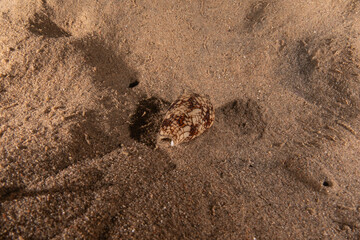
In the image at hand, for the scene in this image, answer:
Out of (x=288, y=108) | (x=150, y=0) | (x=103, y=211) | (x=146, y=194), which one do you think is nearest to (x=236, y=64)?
(x=288, y=108)

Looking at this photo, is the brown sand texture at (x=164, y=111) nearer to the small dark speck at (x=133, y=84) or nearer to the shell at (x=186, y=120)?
the small dark speck at (x=133, y=84)

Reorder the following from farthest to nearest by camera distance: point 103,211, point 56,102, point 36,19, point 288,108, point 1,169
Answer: point 36,19 → point 288,108 → point 56,102 → point 1,169 → point 103,211

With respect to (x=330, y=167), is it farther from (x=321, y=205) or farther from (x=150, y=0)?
(x=150, y=0)

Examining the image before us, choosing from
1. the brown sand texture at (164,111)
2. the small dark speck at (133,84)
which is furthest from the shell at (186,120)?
the small dark speck at (133,84)

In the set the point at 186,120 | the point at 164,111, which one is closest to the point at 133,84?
the point at 164,111

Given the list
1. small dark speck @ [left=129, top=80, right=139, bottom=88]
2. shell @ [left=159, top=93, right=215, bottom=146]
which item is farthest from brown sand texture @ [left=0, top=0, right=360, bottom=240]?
shell @ [left=159, top=93, right=215, bottom=146]

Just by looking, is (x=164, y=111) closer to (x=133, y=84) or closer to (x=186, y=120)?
(x=186, y=120)

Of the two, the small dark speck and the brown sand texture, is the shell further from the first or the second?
the small dark speck
